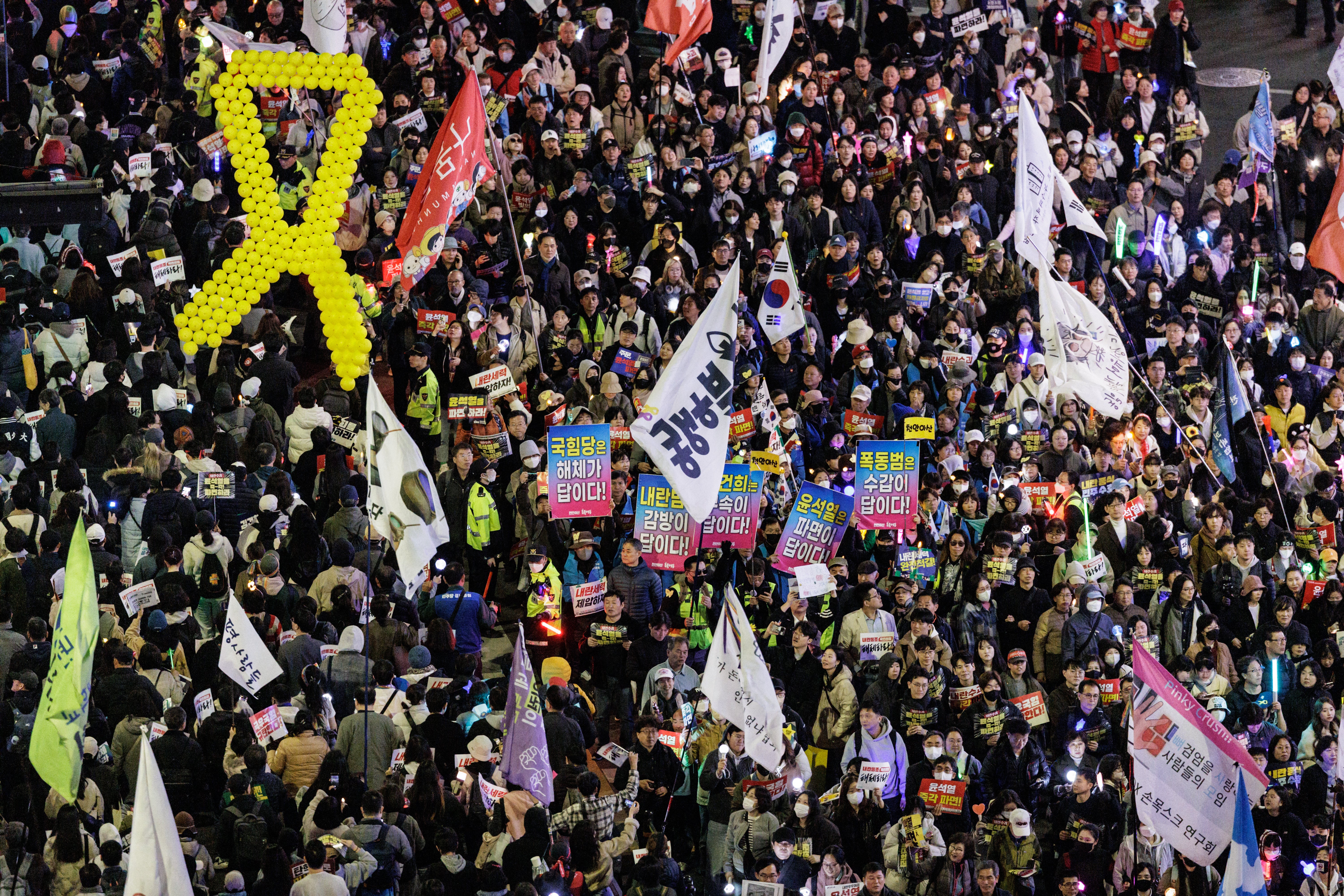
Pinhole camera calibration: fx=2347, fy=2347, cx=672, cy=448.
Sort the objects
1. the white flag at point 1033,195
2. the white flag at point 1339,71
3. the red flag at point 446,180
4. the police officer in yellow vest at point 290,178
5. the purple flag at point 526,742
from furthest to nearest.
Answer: the white flag at point 1339,71 < the police officer in yellow vest at point 290,178 < the white flag at point 1033,195 < the red flag at point 446,180 < the purple flag at point 526,742

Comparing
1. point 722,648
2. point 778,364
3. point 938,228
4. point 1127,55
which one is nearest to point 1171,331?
point 938,228

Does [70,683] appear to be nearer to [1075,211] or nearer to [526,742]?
[526,742]

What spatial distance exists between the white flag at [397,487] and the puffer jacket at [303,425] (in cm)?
247

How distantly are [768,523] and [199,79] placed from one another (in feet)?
26.6

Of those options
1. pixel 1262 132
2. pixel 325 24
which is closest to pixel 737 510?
pixel 325 24

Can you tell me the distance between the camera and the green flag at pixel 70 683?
1504 centimetres

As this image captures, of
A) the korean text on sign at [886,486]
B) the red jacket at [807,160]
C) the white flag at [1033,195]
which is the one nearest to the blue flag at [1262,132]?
the white flag at [1033,195]

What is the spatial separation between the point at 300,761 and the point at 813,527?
4671 millimetres

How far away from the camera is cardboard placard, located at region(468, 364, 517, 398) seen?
790 inches

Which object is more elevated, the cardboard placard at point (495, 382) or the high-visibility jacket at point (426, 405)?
the cardboard placard at point (495, 382)

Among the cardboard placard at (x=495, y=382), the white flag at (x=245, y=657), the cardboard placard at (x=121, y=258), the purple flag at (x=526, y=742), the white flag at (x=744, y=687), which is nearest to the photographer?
the purple flag at (x=526, y=742)

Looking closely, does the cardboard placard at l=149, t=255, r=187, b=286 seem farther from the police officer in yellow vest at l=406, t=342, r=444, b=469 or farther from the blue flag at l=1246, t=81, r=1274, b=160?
the blue flag at l=1246, t=81, r=1274, b=160

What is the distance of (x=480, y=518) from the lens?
63.1 feet

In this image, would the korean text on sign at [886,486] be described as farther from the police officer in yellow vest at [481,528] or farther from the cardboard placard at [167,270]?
the cardboard placard at [167,270]
